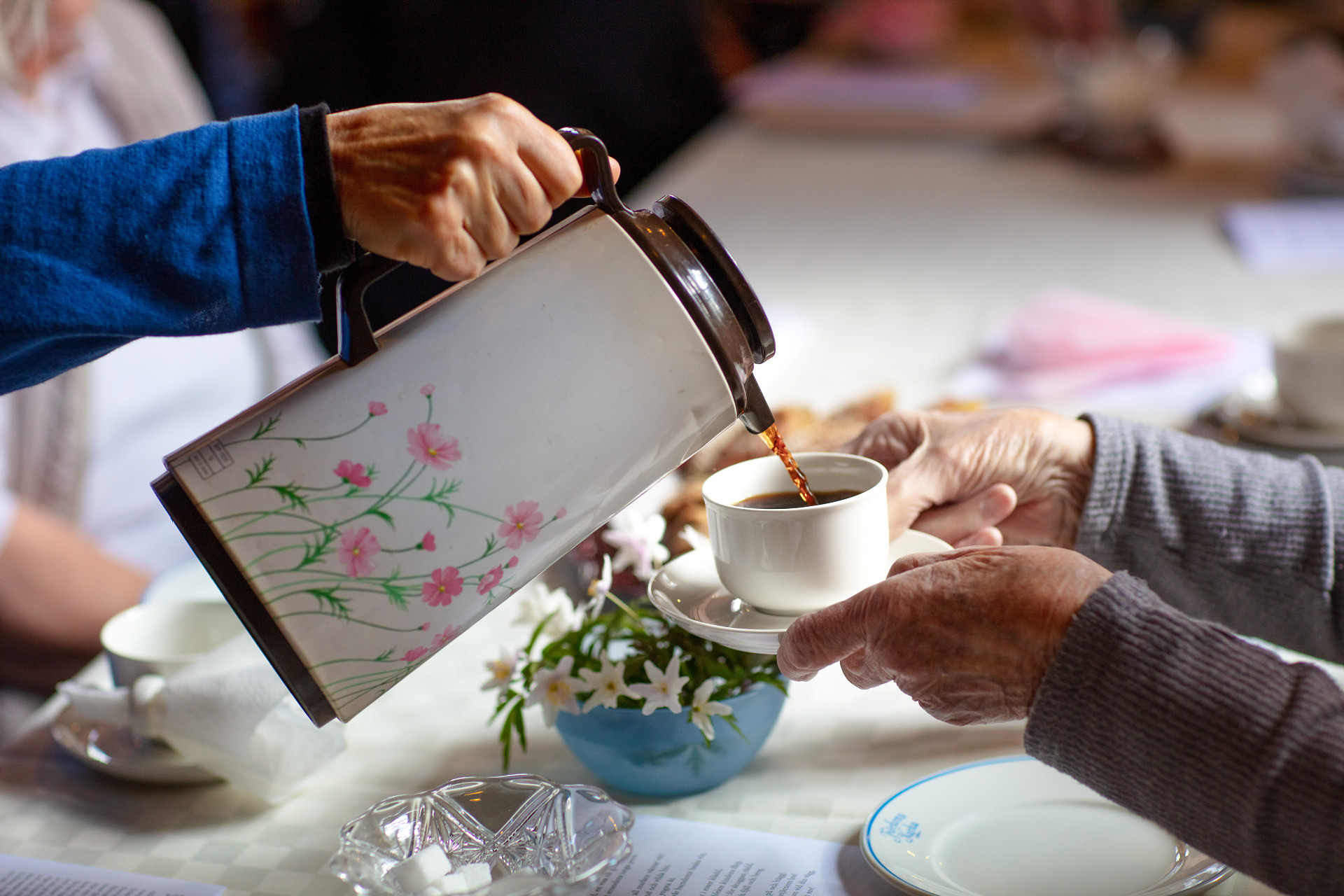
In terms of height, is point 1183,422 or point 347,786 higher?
point 347,786

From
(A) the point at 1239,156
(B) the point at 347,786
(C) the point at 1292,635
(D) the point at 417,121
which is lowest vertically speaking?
(A) the point at 1239,156

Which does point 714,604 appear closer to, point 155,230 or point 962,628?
point 962,628

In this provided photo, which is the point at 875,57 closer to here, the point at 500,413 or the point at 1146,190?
the point at 1146,190

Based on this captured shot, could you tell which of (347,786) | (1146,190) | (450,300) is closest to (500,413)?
(450,300)

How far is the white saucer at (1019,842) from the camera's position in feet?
2.21

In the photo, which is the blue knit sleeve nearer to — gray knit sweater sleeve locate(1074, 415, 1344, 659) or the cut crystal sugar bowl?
the cut crystal sugar bowl

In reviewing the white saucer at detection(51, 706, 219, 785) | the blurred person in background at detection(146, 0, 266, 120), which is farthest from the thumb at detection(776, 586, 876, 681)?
the blurred person in background at detection(146, 0, 266, 120)

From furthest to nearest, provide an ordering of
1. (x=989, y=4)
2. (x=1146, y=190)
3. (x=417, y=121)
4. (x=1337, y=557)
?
(x=989, y=4) → (x=1146, y=190) → (x=1337, y=557) → (x=417, y=121)

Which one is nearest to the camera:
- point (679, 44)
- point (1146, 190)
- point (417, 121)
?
point (417, 121)

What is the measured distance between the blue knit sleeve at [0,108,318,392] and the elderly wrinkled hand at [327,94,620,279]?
0.03m

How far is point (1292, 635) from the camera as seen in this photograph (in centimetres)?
88

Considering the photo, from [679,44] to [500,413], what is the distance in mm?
2573

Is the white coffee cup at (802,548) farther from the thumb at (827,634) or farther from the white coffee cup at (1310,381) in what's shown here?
the white coffee cup at (1310,381)

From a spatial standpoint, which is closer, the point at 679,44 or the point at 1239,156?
the point at 1239,156
